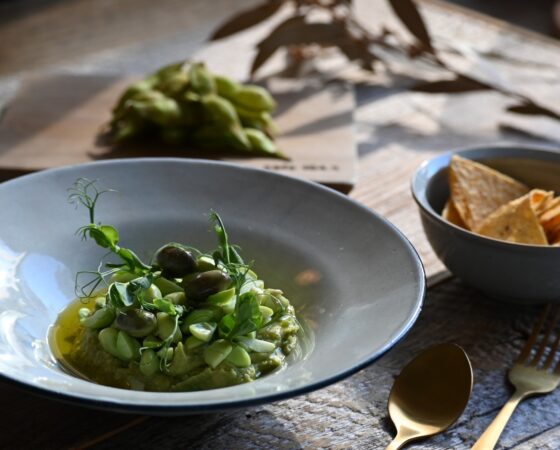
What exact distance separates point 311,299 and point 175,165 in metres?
0.31

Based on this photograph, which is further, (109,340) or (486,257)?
(486,257)

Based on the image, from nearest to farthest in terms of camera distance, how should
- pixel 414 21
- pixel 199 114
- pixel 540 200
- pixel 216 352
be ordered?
1. pixel 216 352
2. pixel 540 200
3. pixel 199 114
4. pixel 414 21

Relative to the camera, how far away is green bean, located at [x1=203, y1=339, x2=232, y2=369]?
86 centimetres

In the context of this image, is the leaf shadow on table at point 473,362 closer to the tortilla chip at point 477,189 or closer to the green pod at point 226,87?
the tortilla chip at point 477,189

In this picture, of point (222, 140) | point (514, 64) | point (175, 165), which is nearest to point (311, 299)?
point (175, 165)

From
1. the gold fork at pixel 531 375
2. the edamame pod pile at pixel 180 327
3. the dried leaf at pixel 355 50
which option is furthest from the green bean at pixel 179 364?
the dried leaf at pixel 355 50

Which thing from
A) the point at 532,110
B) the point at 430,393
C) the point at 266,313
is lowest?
the point at 532,110

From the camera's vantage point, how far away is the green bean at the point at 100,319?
35.9 inches

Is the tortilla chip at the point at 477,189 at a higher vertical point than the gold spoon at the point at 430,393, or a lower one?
higher

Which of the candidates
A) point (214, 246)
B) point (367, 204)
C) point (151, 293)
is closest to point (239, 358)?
point (151, 293)

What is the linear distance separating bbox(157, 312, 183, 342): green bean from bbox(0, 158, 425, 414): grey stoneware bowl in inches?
4.2

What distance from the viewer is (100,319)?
91cm

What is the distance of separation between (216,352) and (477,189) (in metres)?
0.53

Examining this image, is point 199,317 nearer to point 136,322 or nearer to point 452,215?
point 136,322
